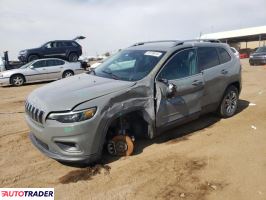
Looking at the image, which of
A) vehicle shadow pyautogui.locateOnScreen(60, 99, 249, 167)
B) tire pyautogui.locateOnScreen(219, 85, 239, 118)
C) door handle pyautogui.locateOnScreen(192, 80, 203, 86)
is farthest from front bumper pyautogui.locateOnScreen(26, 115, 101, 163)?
tire pyautogui.locateOnScreen(219, 85, 239, 118)

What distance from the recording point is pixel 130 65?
5.57 metres

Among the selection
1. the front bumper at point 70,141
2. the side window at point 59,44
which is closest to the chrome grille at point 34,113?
the front bumper at point 70,141

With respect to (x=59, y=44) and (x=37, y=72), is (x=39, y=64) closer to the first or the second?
(x=37, y=72)

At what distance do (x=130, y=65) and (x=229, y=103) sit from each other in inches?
109

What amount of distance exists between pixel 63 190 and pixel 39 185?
15.7 inches

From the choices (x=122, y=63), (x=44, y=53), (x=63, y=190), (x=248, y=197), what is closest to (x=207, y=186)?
(x=248, y=197)

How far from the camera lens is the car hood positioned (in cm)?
432

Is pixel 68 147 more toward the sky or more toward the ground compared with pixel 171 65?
more toward the ground

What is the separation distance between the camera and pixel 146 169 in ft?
14.9

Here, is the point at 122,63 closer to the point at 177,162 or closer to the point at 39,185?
the point at 177,162

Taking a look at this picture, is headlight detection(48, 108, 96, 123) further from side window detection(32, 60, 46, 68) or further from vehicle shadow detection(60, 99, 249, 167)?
side window detection(32, 60, 46, 68)

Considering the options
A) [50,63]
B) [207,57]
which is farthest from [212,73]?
[50,63]

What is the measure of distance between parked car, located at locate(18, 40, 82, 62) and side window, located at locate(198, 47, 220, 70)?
16.0 meters

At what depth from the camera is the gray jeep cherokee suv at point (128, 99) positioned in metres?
4.31
